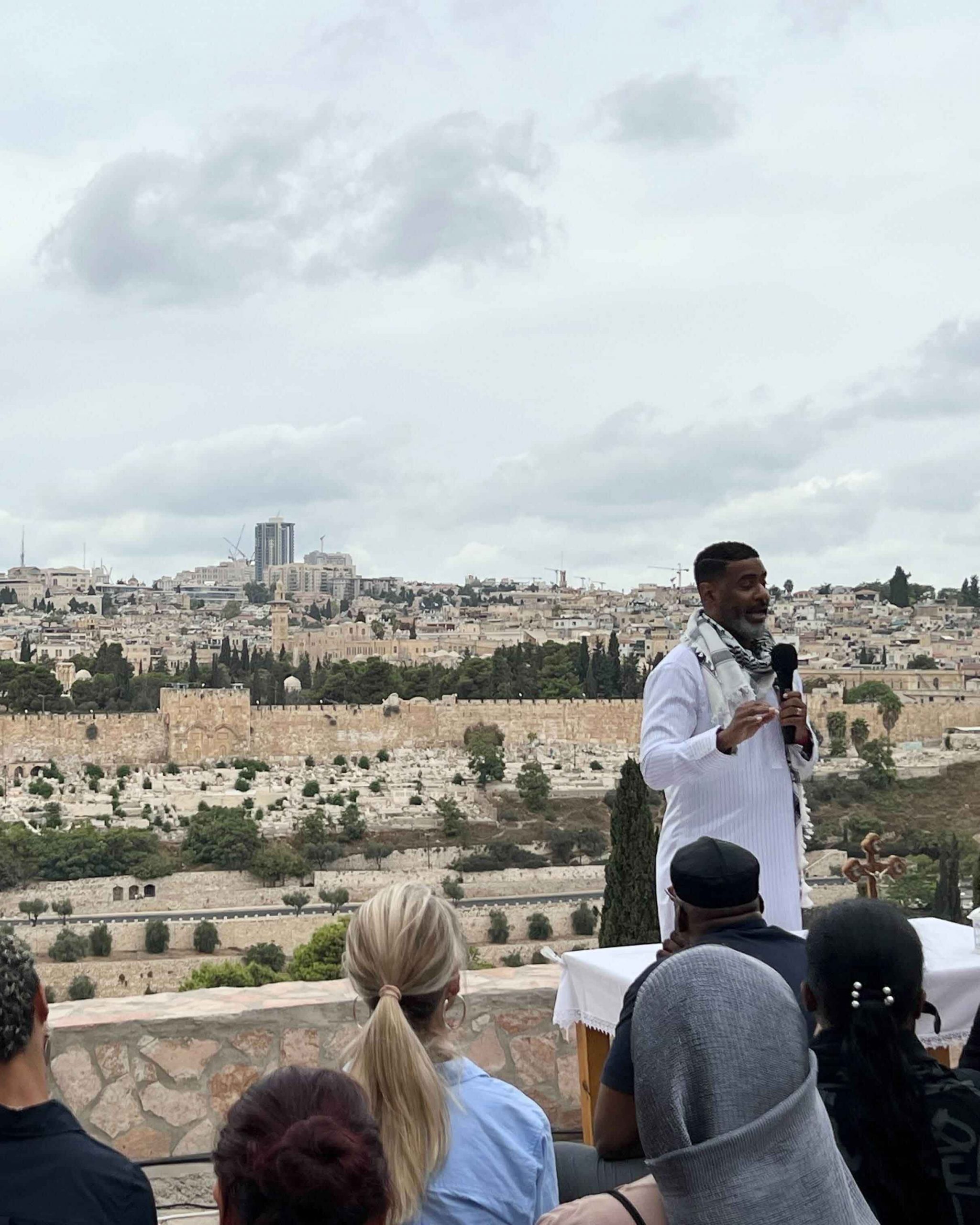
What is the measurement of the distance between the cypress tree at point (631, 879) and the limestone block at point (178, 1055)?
2.11 m

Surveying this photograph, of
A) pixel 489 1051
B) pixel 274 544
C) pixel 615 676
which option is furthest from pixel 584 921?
pixel 274 544

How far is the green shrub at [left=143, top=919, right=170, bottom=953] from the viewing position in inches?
864

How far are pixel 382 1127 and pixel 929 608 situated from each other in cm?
6895

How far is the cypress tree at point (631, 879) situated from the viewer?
5023 mm

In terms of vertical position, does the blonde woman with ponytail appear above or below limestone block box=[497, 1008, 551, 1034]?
above

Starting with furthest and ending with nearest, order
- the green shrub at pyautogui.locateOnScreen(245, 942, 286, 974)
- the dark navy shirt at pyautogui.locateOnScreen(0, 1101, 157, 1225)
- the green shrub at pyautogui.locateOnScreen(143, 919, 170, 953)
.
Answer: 1. the green shrub at pyautogui.locateOnScreen(143, 919, 170, 953)
2. the green shrub at pyautogui.locateOnScreen(245, 942, 286, 974)
3. the dark navy shirt at pyautogui.locateOnScreen(0, 1101, 157, 1225)

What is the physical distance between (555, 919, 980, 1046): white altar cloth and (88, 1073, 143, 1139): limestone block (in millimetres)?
978

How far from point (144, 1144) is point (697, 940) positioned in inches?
65.9

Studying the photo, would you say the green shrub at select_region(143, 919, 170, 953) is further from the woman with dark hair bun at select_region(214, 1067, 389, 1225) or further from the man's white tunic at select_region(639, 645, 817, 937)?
the woman with dark hair bun at select_region(214, 1067, 389, 1225)

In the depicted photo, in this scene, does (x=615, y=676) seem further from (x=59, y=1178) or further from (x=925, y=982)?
(x=59, y=1178)

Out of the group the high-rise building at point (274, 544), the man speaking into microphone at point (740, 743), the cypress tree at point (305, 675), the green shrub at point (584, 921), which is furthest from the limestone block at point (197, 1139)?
the high-rise building at point (274, 544)

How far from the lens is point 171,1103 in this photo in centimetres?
291

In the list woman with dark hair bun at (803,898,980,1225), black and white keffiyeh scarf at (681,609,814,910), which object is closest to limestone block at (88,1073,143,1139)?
black and white keffiyeh scarf at (681,609,814,910)

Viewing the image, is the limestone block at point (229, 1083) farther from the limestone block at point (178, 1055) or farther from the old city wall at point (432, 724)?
the old city wall at point (432, 724)
